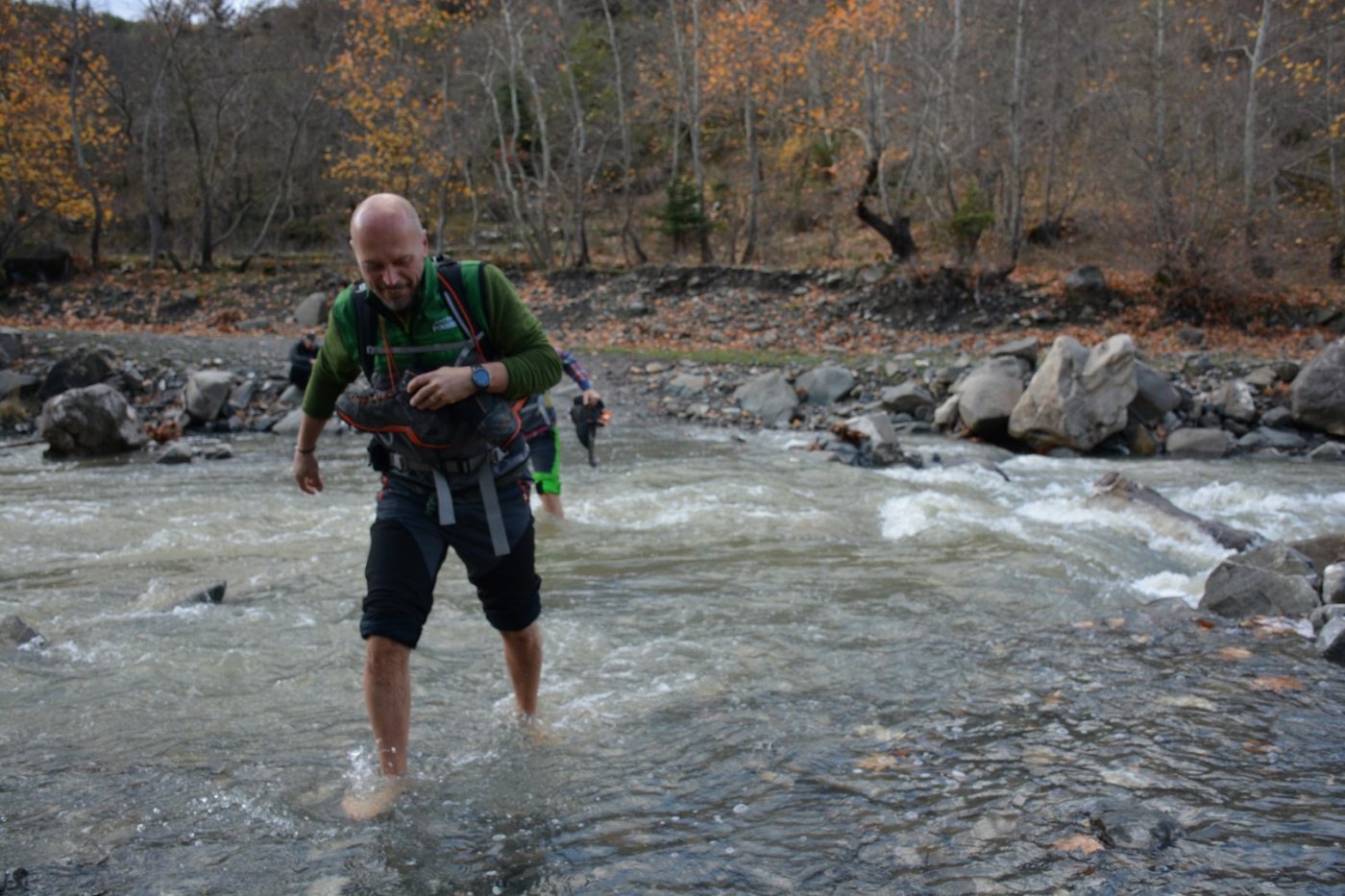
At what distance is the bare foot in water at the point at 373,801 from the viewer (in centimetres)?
367

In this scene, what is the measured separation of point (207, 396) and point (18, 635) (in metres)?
10.2

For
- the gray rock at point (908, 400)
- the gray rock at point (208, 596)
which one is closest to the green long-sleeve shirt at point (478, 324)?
the gray rock at point (208, 596)

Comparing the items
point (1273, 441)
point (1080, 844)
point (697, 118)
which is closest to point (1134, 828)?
point (1080, 844)

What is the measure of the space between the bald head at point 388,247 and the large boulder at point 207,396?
12742 millimetres

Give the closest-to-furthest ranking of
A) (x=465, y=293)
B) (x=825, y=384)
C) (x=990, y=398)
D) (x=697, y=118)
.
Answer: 1. (x=465, y=293)
2. (x=990, y=398)
3. (x=825, y=384)
4. (x=697, y=118)

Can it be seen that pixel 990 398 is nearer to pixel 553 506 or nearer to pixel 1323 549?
pixel 1323 549

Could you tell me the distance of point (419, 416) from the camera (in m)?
3.53

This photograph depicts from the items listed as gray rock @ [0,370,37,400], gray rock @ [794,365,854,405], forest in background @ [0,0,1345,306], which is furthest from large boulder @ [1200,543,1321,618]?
gray rock @ [0,370,37,400]

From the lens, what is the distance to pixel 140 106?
30359mm

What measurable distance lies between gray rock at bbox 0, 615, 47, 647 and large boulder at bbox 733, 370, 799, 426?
431 inches

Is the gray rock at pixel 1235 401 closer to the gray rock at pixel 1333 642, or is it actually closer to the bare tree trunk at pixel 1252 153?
the bare tree trunk at pixel 1252 153

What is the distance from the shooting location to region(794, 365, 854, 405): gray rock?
16050 millimetres

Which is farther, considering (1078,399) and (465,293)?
(1078,399)

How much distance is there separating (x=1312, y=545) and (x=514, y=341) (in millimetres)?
6063
